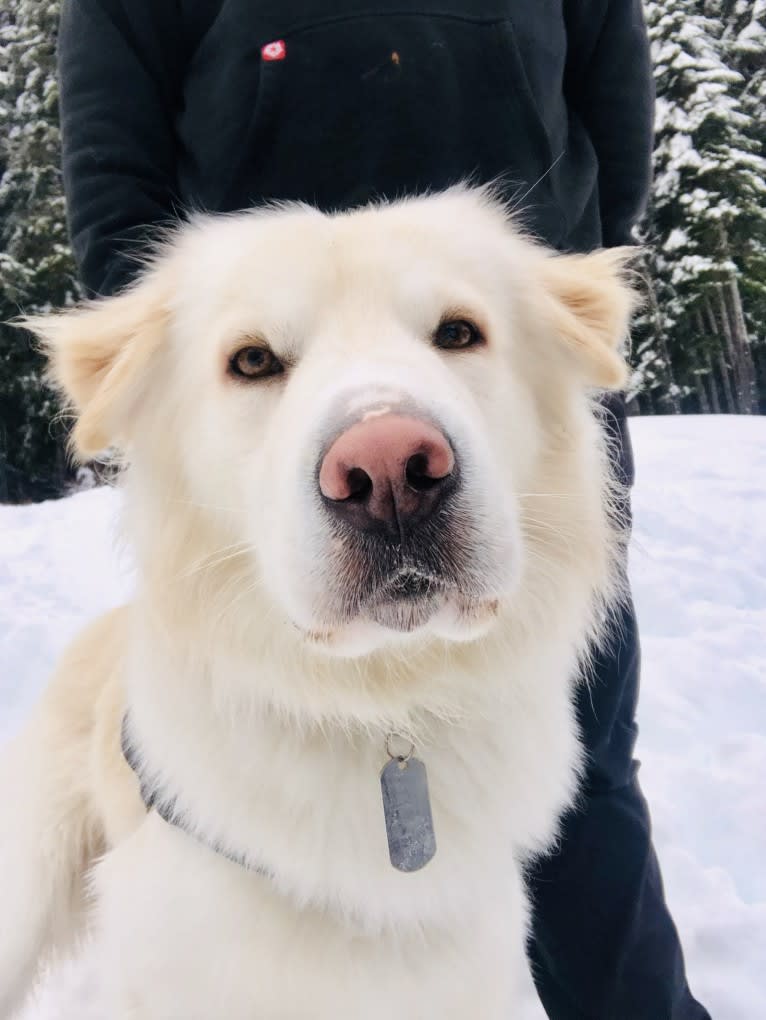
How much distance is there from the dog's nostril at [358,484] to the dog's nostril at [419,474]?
6cm

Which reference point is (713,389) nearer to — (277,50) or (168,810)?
(277,50)

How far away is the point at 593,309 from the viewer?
1815mm

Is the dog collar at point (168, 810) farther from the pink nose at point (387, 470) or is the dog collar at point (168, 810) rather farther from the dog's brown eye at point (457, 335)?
the dog's brown eye at point (457, 335)

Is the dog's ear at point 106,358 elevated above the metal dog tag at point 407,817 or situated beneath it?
elevated above

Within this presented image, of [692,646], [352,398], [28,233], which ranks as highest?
[28,233]

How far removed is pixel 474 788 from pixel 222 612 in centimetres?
63

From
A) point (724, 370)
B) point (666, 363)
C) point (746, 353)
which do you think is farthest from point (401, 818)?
point (666, 363)

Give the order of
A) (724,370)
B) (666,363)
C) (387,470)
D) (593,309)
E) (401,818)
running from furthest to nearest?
(666,363)
(724,370)
(593,309)
(401,818)
(387,470)

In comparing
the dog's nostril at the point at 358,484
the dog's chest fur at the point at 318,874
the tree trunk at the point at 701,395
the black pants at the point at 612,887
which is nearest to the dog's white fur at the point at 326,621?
the dog's chest fur at the point at 318,874

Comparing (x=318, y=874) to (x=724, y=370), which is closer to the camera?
(x=318, y=874)

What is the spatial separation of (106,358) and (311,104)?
2.33 ft

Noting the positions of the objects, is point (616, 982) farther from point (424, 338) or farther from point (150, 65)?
point (150, 65)

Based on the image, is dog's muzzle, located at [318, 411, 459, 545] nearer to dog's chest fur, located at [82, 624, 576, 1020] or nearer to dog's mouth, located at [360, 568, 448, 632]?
dog's mouth, located at [360, 568, 448, 632]

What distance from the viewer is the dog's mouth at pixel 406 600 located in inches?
47.4
